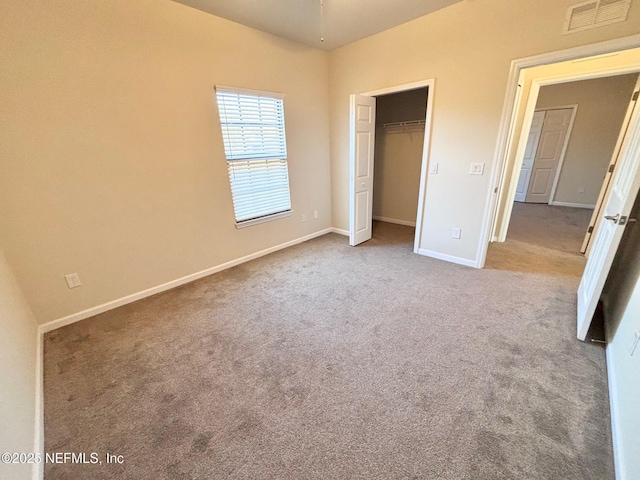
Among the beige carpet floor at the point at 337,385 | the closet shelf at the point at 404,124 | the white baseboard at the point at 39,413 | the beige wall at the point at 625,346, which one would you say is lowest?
the beige carpet floor at the point at 337,385

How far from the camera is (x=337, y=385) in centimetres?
156

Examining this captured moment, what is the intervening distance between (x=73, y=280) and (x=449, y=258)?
3.90m

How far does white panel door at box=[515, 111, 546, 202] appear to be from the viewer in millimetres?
5832

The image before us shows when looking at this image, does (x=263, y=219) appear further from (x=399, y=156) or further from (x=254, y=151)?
(x=399, y=156)

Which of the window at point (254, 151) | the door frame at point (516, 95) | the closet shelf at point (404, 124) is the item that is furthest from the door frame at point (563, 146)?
the window at point (254, 151)

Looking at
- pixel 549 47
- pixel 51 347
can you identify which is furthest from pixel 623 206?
pixel 51 347

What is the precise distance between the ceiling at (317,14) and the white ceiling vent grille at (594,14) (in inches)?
38.2

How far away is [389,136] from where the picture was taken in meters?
4.71

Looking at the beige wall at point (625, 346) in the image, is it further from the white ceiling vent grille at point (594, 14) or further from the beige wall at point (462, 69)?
the white ceiling vent grille at point (594, 14)

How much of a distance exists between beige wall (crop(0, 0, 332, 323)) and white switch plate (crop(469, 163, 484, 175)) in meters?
2.51

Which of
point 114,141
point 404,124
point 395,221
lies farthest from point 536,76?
point 114,141

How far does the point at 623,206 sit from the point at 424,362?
5.16ft

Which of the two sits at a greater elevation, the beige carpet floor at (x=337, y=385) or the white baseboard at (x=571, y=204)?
the white baseboard at (x=571, y=204)

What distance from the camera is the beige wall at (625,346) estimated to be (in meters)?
1.07
